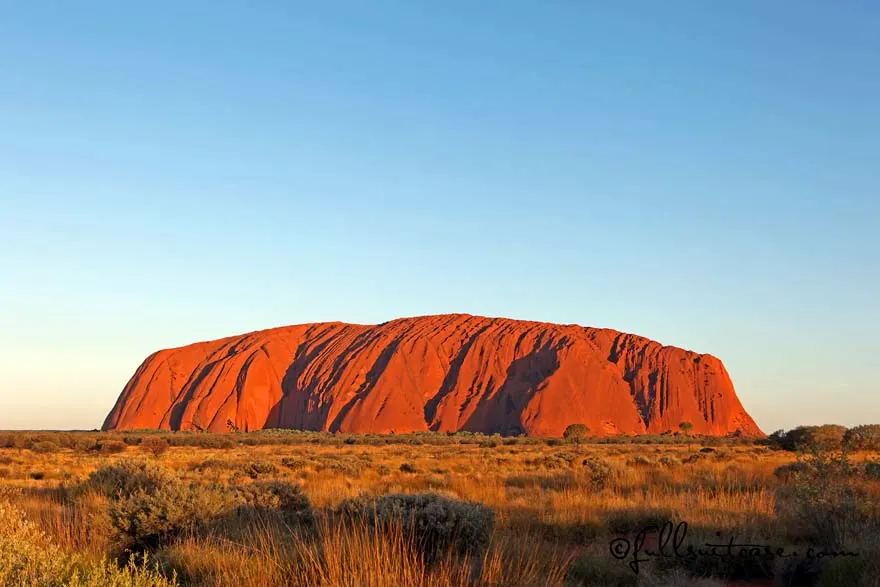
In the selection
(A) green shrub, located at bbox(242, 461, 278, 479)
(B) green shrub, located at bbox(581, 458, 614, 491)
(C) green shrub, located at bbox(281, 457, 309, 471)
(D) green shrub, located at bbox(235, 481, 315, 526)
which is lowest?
(C) green shrub, located at bbox(281, 457, 309, 471)

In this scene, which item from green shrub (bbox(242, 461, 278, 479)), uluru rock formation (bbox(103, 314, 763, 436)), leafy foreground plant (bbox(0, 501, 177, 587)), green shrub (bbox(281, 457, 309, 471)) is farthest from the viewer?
uluru rock formation (bbox(103, 314, 763, 436))

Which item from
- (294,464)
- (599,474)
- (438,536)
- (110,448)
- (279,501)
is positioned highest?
(438,536)

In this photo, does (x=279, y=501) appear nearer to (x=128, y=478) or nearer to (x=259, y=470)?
(x=128, y=478)

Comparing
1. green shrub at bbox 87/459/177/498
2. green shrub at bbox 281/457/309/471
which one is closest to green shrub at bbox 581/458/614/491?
green shrub at bbox 87/459/177/498

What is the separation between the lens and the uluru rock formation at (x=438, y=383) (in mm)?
85438

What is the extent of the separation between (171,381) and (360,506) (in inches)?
3876

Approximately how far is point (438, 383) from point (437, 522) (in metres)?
85.5

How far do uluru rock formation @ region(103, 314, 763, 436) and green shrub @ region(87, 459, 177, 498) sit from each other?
69.1 metres

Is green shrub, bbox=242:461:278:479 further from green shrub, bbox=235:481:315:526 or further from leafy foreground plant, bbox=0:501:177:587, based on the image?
leafy foreground plant, bbox=0:501:177:587

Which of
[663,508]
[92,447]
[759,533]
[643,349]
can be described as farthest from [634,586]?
[643,349]

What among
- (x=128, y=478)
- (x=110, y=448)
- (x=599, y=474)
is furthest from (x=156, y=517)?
(x=110, y=448)

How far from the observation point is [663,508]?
35.0 ft

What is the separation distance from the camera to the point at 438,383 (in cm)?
9238

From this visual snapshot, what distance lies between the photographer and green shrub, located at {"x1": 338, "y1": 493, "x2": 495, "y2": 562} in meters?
7.20
